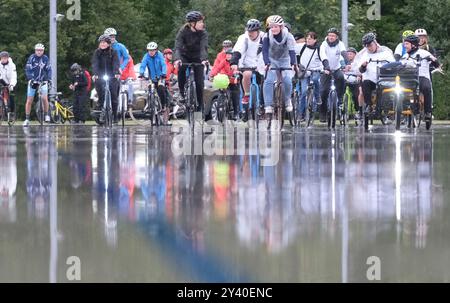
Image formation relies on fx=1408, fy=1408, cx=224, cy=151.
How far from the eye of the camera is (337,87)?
26844 mm

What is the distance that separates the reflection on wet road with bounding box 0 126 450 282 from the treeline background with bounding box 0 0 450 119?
37.8 m

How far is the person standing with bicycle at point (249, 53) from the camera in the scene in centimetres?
2630

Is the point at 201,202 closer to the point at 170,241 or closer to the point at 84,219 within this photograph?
the point at 84,219

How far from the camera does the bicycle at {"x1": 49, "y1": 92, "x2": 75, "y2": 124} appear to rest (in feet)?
119

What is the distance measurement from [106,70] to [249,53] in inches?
108

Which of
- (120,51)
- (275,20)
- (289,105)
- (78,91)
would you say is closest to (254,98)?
(289,105)

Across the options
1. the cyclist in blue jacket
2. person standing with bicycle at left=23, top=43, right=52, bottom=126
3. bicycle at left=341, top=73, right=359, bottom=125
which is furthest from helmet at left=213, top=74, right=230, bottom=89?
person standing with bicycle at left=23, top=43, right=52, bottom=126

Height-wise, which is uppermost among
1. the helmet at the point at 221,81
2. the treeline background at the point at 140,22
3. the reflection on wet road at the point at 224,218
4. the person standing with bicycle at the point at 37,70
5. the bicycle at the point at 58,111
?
the treeline background at the point at 140,22

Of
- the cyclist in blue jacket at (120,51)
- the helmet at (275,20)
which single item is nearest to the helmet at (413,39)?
the helmet at (275,20)

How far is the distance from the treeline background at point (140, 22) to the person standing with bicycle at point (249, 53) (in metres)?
23.4

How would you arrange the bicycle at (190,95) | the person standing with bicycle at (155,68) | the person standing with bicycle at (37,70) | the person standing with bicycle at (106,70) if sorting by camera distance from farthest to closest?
the person standing with bicycle at (37,70)
the person standing with bicycle at (155,68)
the person standing with bicycle at (106,70)
the bicycle at (190,95)

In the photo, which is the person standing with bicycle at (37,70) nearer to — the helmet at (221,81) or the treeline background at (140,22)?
the helmet at (221,81)

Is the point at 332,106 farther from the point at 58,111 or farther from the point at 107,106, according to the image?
the point at 58,111

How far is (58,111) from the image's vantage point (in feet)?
120
